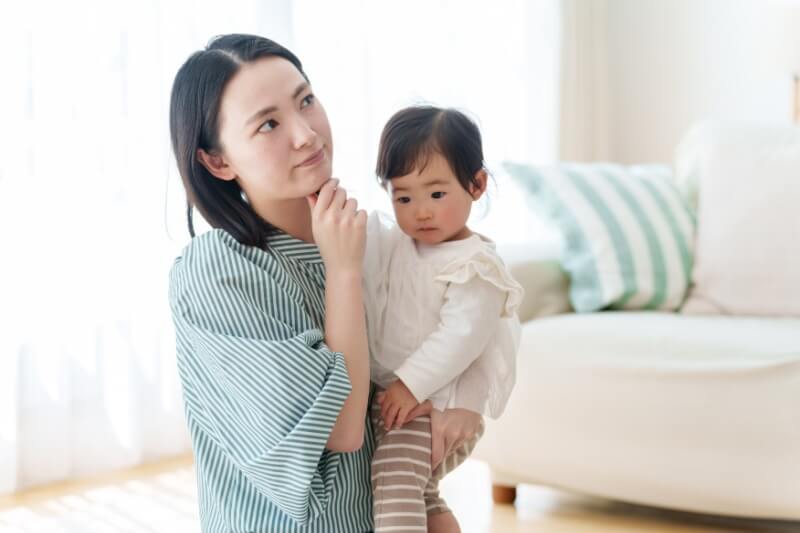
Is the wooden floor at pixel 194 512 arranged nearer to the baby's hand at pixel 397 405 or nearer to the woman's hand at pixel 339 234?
the baby's hand at pixel 397 405

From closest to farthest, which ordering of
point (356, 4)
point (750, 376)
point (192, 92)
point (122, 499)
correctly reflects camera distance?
point (192, 92)
point (750, 376)
point (122, 499)
point (356, 4)

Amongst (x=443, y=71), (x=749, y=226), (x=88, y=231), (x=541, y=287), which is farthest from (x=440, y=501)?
(x=443, y=71)

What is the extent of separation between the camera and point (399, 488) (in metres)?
1.26

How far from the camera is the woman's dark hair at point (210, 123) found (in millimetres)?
1237

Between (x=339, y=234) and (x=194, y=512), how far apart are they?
5.10ft

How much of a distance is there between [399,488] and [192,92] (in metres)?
0.57

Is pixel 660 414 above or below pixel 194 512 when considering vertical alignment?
above

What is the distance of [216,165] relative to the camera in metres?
1.29

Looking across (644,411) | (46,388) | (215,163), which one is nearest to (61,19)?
(46,388)

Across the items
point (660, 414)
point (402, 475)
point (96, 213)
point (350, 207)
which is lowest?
point (660, 414)

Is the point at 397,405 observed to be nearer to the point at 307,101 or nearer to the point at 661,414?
the point at 307,101

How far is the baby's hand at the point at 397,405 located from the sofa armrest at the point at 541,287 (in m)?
1.24

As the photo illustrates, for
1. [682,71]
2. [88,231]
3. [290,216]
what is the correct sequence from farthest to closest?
1. [682,71]
2. [88,231]
3. [290,216]

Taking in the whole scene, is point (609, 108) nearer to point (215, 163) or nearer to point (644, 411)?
point (644, 411)
